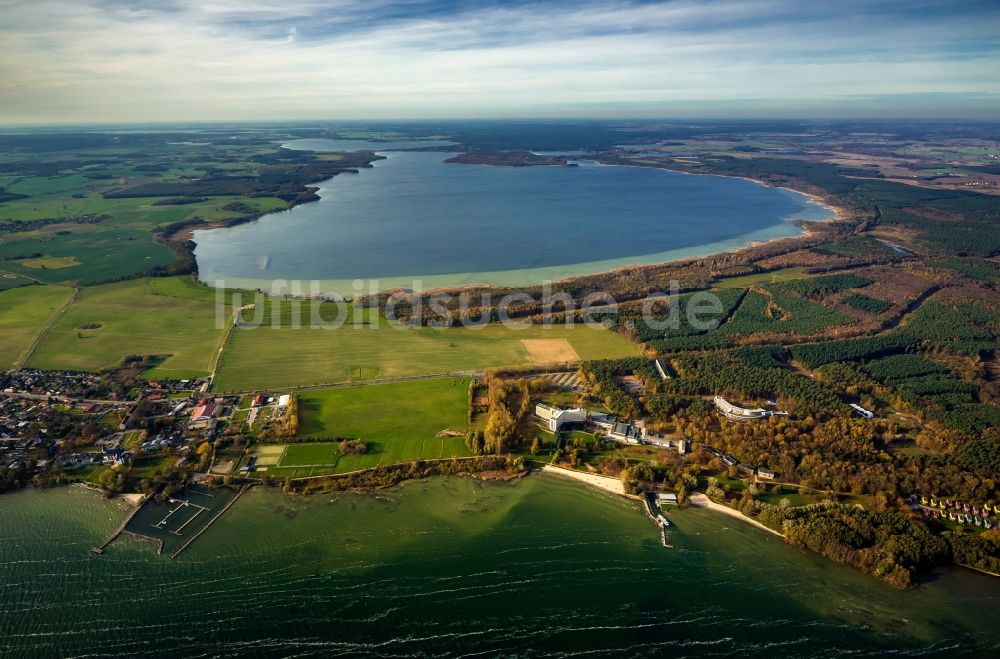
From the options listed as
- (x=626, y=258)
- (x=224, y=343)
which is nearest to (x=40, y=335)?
(x=224, y=343)

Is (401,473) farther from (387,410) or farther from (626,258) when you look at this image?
(626,258)

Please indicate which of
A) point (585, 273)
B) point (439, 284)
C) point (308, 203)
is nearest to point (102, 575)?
point (439, 284)

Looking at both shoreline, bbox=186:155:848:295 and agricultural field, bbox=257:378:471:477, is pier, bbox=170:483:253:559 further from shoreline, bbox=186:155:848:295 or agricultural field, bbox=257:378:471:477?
shoreline, bbox=186:155:848:295

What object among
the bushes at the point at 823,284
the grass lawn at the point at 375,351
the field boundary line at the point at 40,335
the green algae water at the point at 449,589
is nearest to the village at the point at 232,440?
the green algae water at the point at 449,589

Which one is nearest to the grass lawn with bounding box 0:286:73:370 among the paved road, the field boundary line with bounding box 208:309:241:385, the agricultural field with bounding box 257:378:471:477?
the paved road

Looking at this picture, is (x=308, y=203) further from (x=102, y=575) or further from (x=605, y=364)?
(x=102, y=575)

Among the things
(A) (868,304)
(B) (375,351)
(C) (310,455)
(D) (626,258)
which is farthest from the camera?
(D) (626,258)

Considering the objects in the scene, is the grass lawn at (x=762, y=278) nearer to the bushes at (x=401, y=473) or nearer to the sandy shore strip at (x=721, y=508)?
the sandy shore strip at (x=721, y=508)
